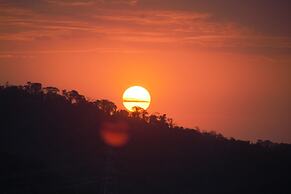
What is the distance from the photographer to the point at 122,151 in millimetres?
53938

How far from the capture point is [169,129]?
68.1 metres

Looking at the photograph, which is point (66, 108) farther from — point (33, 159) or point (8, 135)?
point (33, 159)

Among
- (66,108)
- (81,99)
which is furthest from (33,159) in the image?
(81,99)

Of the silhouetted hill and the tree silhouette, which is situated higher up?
the tree silhouette

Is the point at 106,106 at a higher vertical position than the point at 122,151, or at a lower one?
higher

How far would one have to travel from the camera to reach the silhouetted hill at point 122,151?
40719mm

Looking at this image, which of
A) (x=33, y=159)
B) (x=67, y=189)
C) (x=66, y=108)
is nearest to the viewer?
(x=67, y=189)

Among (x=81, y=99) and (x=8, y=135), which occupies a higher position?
(x=81, y=99)

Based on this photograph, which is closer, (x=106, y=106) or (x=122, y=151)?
(x=122, y=151)

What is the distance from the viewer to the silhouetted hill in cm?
4072

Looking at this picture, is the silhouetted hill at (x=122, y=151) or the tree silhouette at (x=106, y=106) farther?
the tree silhouette at (x=106, y=106)

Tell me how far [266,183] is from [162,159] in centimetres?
1135

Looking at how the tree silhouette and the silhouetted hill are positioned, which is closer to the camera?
the silhouetted hill

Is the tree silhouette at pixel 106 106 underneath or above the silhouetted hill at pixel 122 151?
above
